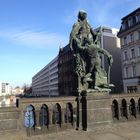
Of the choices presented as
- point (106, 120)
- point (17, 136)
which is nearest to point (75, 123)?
point (106, 120)

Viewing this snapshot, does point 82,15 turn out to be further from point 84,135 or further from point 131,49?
point 131,49

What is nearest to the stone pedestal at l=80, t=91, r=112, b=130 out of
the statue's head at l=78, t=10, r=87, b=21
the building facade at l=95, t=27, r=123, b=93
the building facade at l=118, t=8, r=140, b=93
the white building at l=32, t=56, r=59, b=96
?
the statue's head at l=78, t=10, r=87, b=21

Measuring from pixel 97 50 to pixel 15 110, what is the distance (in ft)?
11.8

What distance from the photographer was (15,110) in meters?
6.76

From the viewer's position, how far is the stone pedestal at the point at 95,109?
300 inches

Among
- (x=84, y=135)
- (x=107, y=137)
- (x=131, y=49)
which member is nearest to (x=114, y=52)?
(x=131, y=49)

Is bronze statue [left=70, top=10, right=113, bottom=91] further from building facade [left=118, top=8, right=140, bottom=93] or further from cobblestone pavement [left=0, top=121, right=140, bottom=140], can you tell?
building facade [left=118, top=8, right=140, bottom=93]

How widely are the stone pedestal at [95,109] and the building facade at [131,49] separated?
1212 inches

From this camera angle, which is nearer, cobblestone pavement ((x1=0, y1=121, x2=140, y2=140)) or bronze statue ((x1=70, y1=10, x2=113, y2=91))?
cobblestone pavement ((x1=0, y1=121, x2=140, y2=140))

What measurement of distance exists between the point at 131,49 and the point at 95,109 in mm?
34886

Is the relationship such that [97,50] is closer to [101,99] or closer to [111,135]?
[101,99]

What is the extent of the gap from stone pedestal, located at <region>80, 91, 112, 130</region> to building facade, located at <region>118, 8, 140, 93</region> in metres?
30.8

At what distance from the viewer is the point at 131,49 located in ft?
133

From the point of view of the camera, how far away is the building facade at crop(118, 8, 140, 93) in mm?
38653
